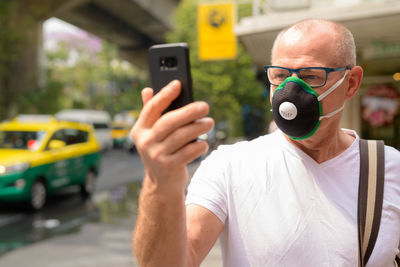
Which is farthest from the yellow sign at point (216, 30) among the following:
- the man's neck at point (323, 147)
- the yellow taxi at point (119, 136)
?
the yellow taxi at point (119, 136)

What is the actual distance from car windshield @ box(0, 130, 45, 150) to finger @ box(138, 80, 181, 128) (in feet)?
32.3

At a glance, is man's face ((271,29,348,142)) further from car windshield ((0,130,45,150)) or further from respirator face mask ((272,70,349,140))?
car windshield ((0,130,45,150))

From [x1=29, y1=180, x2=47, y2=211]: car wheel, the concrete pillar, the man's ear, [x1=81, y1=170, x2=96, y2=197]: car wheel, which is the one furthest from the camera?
the concrete pillar

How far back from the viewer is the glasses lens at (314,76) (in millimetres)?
1806

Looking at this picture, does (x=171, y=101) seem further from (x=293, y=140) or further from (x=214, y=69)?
(x=214, y=69)

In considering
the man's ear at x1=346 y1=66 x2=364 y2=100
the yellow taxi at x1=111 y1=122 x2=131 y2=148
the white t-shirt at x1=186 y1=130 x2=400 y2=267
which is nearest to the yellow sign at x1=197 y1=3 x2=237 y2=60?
the man's ear at x1=346 y1=66 x2=364 y2=100

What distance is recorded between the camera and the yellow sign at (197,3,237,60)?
16938 millimetres

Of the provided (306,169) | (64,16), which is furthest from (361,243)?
(64,16)

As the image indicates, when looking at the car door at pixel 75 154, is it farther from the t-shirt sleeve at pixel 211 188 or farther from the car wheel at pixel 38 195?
the t-shirt sleeve at pixel 211 188

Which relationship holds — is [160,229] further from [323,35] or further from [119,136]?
[119,136]

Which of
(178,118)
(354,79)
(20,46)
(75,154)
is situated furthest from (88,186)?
(20,46)

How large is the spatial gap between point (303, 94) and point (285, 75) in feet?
0.32

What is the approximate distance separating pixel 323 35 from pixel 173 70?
2.76ft

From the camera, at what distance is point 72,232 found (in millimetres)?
8242
